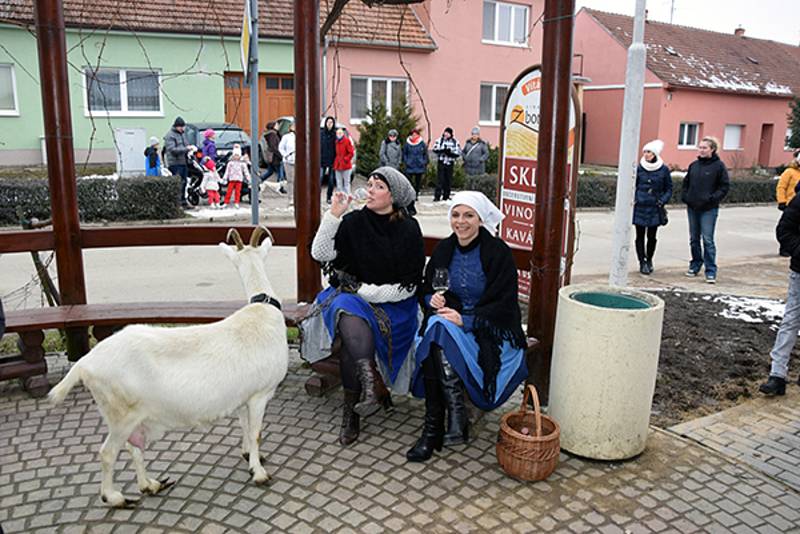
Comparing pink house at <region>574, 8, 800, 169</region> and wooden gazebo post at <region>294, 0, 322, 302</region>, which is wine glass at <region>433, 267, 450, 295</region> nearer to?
wooden gazebo post at <region>294, 0, 322, 302</region>

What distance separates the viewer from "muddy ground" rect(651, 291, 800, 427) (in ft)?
17.1

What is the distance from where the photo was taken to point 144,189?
1369cm

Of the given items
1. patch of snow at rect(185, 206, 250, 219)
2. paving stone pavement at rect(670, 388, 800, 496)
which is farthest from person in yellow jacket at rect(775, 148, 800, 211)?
patch of snow at rect(185, 206, 250, 219)

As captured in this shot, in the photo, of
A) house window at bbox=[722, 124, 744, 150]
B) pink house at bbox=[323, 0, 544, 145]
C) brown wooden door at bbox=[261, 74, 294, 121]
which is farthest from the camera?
house window at bbox=[722, 124, 744, 150]

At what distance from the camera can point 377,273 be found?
460 centimetres

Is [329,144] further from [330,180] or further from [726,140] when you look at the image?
[726,140]

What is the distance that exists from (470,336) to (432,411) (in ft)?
1.70

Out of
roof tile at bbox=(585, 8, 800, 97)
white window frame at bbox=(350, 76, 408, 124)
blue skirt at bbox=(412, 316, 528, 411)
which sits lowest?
blue skirt at bbox=(412, 316, 528, 411)

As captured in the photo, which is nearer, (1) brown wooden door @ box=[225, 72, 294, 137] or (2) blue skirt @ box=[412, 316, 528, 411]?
(2) blue skirt @ box=[412, 316, 528, 411]

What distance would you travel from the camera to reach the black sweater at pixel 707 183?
974 cm

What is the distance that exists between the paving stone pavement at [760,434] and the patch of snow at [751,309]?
2359 mm

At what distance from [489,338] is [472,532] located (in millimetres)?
1191

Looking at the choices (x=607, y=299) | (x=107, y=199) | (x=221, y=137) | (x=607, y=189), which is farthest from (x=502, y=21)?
(x=607, y=299)

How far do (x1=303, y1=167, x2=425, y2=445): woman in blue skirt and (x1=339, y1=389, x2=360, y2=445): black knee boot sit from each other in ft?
0.04
